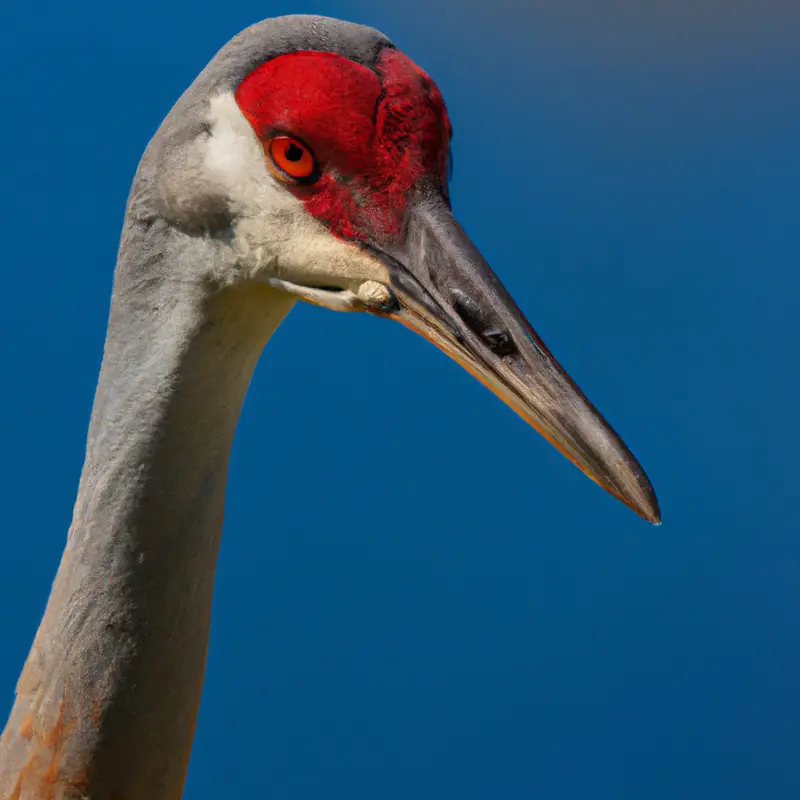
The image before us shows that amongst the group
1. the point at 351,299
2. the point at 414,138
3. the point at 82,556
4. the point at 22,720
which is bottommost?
the point at 22,720

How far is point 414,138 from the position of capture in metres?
1.00

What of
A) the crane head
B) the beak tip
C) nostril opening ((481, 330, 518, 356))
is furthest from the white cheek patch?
the beak tip

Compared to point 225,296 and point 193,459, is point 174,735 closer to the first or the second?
point 193,459

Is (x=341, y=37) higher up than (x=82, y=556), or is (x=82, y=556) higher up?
(x=341, y=37)

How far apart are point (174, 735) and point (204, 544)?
22cm

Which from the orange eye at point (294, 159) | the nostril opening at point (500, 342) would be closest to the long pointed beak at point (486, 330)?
→ the nostril opening at point (500, 342)

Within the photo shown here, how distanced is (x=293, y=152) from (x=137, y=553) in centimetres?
45

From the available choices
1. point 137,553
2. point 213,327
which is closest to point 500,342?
point 213,327

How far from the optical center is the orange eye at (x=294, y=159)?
0.99 meters

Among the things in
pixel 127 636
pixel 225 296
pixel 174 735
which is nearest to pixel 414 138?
pixel 225 296

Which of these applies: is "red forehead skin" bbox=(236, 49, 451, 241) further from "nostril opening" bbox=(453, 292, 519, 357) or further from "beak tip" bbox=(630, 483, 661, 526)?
"beak tip" bbox=(630, 483, 661, 526)

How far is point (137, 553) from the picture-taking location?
109 centimetres

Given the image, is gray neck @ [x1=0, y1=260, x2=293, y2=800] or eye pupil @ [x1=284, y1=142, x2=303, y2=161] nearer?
eye pupil @ [x1=284, y1=142, x2=303, y2=161]

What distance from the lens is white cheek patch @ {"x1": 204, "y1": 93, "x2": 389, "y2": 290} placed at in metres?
1.01
